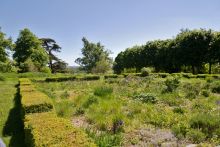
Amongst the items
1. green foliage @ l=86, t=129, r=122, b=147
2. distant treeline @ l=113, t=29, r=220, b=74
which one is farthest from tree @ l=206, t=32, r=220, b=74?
green foliage @ l=86, t=129, r=122, b=147

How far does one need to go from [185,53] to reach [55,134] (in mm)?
38896

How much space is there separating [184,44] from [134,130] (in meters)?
36.9

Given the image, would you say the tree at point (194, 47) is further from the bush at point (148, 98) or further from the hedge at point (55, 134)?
the hedge at point (55, 134)

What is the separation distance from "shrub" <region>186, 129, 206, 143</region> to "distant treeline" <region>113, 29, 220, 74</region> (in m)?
33.9

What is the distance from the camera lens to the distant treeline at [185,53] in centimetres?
3988

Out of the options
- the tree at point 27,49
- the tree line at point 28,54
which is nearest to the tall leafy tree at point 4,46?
the tree line at point 28,54

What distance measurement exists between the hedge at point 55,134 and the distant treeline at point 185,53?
3551 centimetres

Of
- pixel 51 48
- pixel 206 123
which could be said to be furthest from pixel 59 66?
pixel 206 123

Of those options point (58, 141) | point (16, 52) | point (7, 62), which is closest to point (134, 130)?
point (58, 141)

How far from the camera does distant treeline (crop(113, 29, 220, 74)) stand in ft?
131

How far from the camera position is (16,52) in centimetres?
5762

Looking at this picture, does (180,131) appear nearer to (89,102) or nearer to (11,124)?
(89,102)

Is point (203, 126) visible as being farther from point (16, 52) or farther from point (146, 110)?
point (16, 52)

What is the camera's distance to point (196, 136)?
6.89 metres
